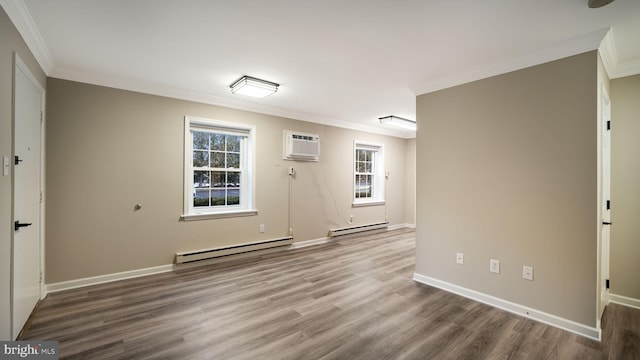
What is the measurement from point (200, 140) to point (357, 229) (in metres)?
3.57

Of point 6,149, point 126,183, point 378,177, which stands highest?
point 6,149

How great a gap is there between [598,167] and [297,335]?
2858 mm

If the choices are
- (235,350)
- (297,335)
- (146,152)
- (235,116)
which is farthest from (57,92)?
(297,335)

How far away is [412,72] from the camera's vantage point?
3.00 meters

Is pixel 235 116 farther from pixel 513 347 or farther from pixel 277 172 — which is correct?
pixel 513 347

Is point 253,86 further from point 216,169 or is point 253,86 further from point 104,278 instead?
point 104,278

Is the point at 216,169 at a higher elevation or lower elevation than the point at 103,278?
higher

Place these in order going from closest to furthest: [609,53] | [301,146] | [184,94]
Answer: [609,53] < [184,94] < [301,146]

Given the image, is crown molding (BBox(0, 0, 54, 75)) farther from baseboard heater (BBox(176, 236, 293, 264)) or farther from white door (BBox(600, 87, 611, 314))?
white door (BBox(600, 87, 611, 314))

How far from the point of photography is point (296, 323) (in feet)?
7.82

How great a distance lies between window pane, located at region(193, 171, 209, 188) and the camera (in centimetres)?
399

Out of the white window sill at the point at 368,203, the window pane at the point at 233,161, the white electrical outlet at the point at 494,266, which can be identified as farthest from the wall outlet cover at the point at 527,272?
the window pane at the point at 233,161

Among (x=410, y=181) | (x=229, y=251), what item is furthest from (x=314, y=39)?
(x=410, y=181)

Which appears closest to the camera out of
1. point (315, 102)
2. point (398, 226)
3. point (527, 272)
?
point (527, 272)
